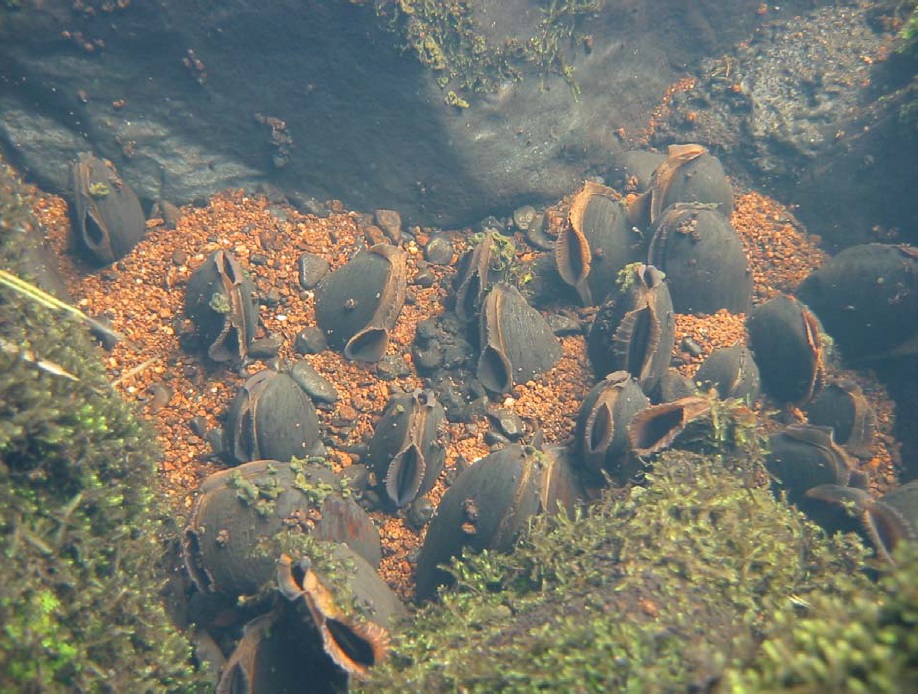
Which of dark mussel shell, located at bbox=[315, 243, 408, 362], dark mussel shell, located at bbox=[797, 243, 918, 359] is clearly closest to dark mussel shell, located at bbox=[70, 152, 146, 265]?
dark mussel shell, located at bbox=[315, 243, 408, 362]

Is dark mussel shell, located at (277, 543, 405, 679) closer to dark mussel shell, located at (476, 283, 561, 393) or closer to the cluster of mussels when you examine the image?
the cluster of mussels

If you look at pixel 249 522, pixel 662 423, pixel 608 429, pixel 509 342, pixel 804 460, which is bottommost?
pixel 249 522

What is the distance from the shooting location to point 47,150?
618cm

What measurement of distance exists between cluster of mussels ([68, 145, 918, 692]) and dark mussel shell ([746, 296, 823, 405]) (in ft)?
0.07

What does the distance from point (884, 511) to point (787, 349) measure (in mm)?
2108

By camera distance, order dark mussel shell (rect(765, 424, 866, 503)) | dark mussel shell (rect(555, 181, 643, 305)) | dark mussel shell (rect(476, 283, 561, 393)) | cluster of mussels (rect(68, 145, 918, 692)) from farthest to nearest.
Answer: dark mussel shell (rect(555, 181, 643, 305)), dark mussel shell (rect(476, 283, 561, 393)), dark mussel shell (rect(765, 424, 866, 503)), cluster of mussels (rect(68, 145, 918, 692))

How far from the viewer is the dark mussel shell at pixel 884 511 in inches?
158

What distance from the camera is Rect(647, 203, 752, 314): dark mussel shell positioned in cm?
604

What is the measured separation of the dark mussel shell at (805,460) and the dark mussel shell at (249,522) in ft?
13.0

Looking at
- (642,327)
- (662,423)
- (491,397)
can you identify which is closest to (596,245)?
(642,327)

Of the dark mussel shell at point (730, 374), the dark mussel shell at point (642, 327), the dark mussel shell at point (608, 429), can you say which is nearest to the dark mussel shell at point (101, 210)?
the dark mussel shell at point (608, 429)

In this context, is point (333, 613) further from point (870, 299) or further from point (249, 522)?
point (870, 299)

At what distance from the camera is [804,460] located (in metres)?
4.94

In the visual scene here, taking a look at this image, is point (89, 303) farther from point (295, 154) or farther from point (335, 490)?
point (335, 490)
